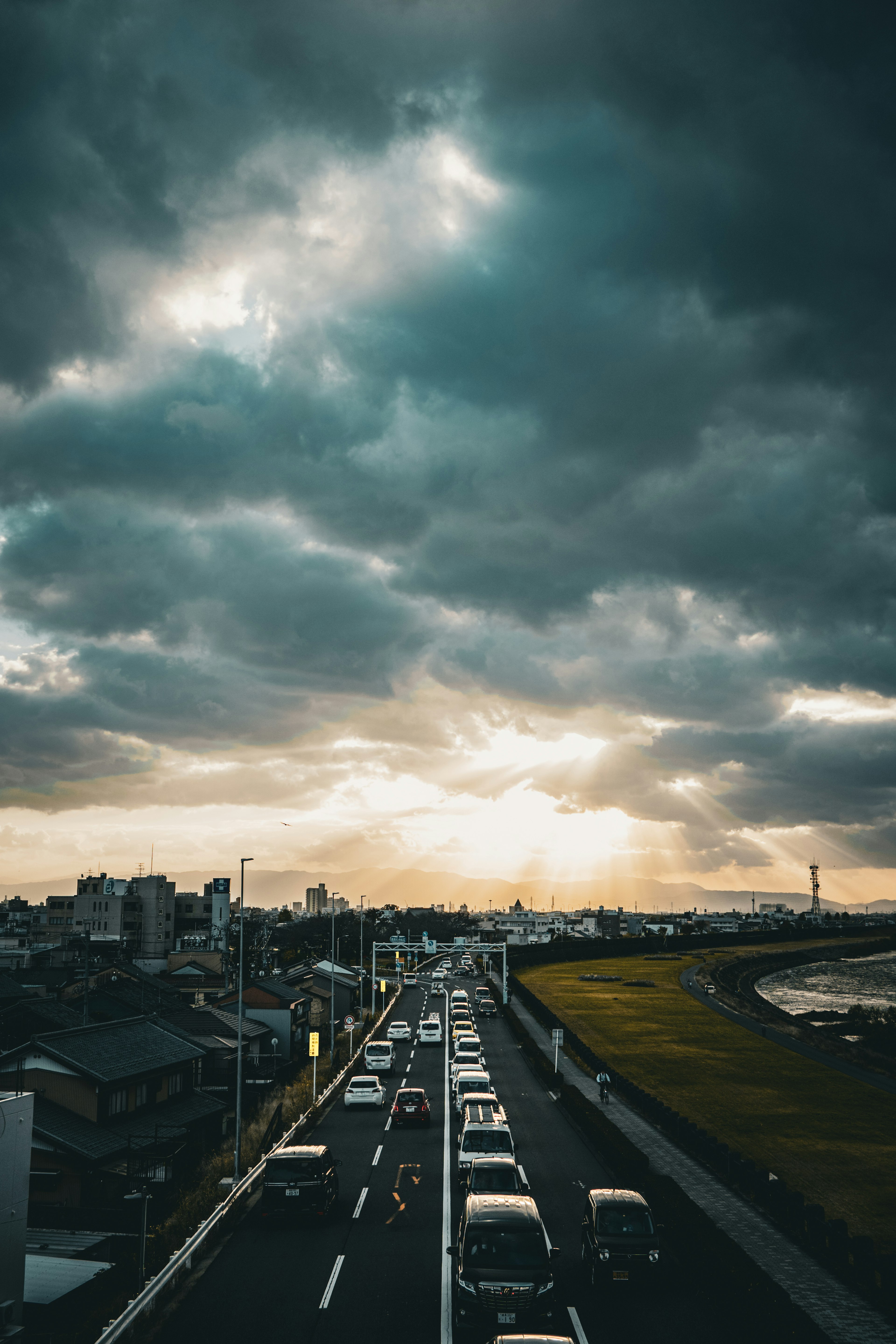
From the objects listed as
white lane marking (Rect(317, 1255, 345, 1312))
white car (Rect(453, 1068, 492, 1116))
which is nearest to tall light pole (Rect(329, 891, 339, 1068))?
white car (Rect(453, 1068, 492, 1116))

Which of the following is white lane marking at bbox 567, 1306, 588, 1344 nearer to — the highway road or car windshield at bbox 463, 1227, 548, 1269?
the highway road

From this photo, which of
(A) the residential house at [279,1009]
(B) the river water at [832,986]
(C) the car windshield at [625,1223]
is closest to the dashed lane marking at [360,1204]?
(C) the car windshield at [625,1223]

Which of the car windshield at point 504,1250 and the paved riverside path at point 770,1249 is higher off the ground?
the car windshield at point 504,1250

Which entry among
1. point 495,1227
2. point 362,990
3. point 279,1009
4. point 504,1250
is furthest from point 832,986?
point 504,1250

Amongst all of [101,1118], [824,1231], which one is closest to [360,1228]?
[824,1231]

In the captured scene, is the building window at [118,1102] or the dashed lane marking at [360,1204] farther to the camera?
the building window at [118,1102]

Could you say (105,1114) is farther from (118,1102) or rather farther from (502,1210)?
(502,1210)

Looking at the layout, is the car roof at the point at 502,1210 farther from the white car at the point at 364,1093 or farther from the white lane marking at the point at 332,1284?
the white car at the point at 364,1093
